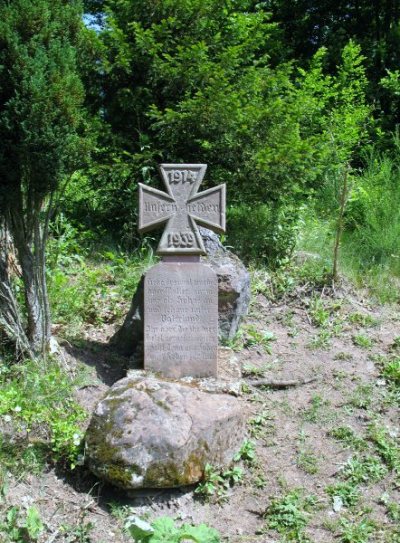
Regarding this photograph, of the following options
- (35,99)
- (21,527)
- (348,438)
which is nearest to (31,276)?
(35,99)

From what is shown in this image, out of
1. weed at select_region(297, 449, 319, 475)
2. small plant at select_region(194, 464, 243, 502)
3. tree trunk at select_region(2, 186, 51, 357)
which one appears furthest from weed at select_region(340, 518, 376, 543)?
tree trunk at select_region(2, 186, 51, 357)

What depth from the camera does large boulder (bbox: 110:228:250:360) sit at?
525 cm

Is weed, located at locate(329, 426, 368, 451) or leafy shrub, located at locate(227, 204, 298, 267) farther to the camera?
leafy shrub, located at locate(227, 204, 298, 267)

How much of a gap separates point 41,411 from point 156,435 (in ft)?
2.87

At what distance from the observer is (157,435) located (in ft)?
12.9

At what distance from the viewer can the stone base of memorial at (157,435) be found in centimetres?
387

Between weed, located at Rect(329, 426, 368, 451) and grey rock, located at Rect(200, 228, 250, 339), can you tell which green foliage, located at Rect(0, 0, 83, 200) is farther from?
weed, located at Rect(329, 426, 368, 451)

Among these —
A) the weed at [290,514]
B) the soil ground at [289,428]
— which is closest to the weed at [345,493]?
the soil ground at [289,428]

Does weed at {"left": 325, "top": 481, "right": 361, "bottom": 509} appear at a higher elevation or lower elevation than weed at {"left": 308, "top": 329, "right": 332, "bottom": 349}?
lower

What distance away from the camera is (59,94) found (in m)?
4.28

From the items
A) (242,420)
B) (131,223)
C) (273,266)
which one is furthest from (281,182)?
(242,420)

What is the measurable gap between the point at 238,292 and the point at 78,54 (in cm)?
231

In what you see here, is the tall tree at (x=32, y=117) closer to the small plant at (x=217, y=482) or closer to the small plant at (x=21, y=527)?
the small plant at (x=21, y=527)

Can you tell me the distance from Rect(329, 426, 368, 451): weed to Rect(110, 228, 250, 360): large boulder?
1296 mm
